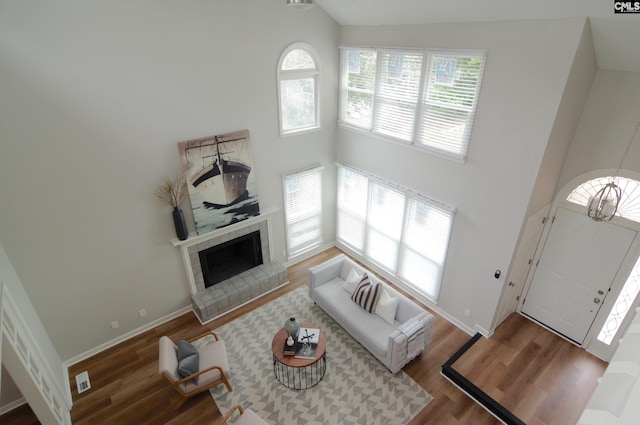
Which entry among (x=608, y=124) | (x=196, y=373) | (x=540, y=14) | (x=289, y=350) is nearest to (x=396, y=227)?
(x=289, y=350)

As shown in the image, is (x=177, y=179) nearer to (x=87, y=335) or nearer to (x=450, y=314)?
A: (x=87, y=335)

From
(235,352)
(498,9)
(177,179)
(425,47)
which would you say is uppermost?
(498,9)

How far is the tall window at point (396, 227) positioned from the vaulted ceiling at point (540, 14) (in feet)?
8.61

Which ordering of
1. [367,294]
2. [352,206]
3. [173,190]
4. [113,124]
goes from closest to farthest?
1. [113,124]
2. [173,190]
3. [367,294]
4. [352,206]

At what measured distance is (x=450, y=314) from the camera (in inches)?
239

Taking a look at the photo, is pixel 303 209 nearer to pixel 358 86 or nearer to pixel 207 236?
pixel 207 236

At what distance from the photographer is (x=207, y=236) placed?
19.4 feet

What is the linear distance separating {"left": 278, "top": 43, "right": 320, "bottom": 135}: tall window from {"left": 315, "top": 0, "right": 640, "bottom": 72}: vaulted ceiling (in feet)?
3.79

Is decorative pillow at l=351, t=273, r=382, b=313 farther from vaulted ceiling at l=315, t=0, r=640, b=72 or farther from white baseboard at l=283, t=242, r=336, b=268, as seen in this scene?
vaulted ceiling at l=315, t=0, r=640, b=72

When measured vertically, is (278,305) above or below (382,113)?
below

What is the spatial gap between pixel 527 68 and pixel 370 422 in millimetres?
4807

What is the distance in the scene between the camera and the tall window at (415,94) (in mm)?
4844

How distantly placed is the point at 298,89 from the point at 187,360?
4758 mm

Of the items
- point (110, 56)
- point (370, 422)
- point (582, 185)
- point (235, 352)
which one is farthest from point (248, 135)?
point (582, 185)
